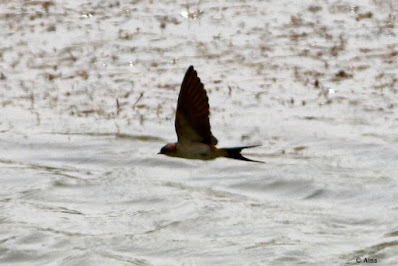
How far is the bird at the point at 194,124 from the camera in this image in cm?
806

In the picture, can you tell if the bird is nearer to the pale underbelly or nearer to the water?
the pale underbelly

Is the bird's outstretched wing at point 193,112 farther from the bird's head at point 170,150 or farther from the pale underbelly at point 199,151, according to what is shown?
the bird's head at point 170,150

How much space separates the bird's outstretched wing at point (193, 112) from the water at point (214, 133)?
2.14 m

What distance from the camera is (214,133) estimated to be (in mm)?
12711

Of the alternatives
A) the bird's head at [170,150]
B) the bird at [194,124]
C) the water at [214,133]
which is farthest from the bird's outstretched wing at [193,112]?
the water at [214,133]

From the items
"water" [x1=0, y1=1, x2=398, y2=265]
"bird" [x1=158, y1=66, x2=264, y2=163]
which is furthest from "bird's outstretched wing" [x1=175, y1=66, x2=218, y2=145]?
"water" [x1=0, y1=1, x2=398, y2=265]

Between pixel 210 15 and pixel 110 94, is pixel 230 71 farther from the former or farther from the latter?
pixel 210 15

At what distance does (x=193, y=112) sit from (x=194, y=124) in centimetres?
9

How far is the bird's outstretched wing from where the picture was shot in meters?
8.05

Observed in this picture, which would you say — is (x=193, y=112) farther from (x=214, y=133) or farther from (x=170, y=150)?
(x=214, y=133)

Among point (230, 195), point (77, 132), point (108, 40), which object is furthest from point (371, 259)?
point (108, 40)

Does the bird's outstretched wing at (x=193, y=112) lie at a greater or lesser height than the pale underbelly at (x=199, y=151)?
greater

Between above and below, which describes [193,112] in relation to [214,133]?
above

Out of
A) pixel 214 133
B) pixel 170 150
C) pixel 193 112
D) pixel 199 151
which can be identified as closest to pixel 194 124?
→ pixel 193 112
